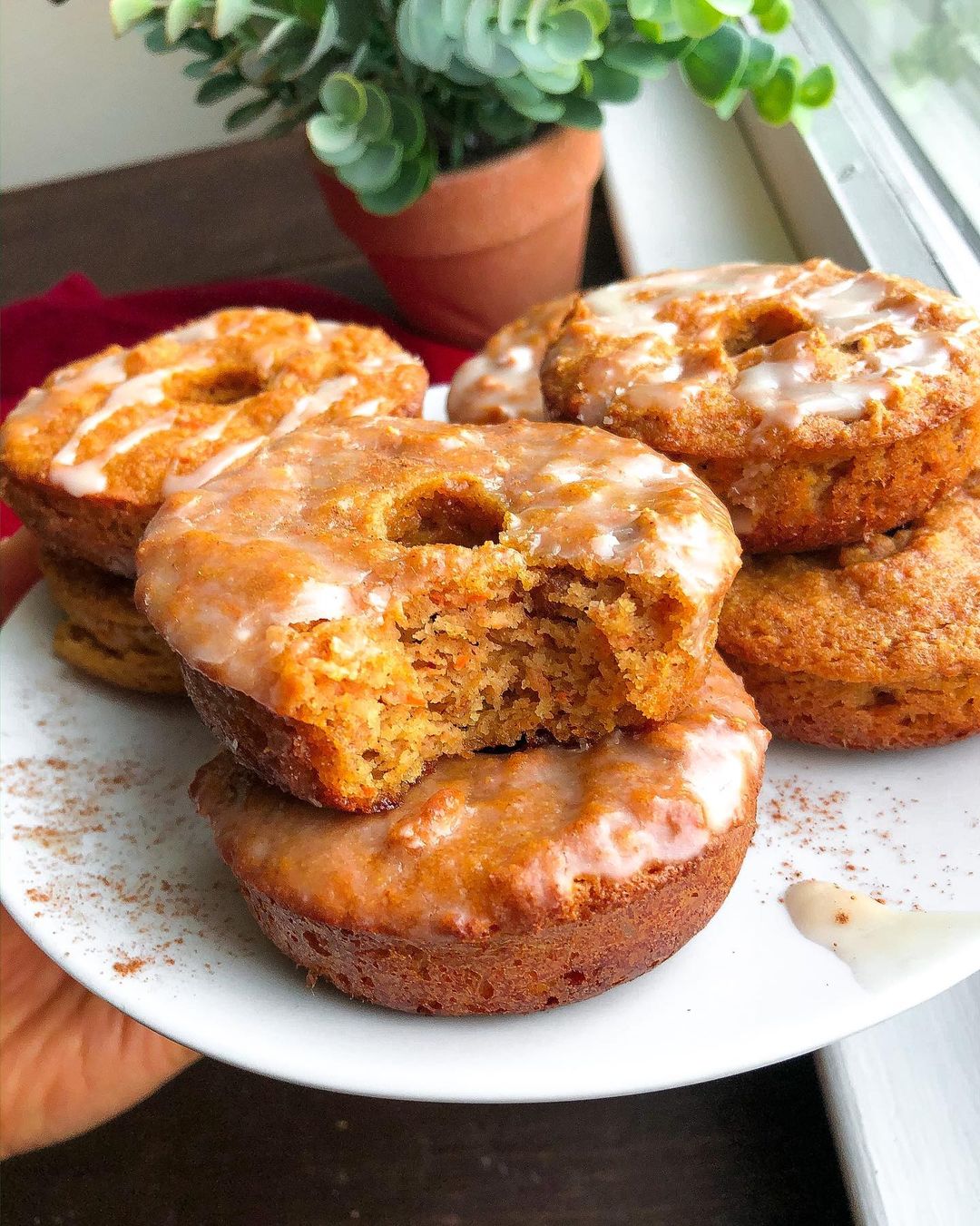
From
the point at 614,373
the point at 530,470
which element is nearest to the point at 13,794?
the point at 530,470

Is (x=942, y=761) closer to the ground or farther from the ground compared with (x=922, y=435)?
closer to the ground

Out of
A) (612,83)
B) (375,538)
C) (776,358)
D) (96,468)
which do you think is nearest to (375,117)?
(612,83)

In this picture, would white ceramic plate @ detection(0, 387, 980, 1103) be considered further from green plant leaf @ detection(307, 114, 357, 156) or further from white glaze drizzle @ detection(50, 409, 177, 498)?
green plant leaf @ detection(307, 114, 357, 156)

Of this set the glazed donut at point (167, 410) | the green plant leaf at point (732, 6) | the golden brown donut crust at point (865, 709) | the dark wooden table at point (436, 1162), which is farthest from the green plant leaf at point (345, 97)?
the dark wooden table at point (436, 1162)

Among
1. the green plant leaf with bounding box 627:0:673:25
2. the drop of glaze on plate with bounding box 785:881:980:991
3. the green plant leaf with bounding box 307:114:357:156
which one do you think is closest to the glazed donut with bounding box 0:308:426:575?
the green plant leaf with bounding box 307:114:357:156

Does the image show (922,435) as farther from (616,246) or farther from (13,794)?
(616,246)

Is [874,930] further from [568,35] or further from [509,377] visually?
[568,35]

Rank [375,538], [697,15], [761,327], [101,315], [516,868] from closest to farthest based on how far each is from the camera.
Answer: [516,868] → [375,538] → [761,327] → [697,15] → [101,315]
